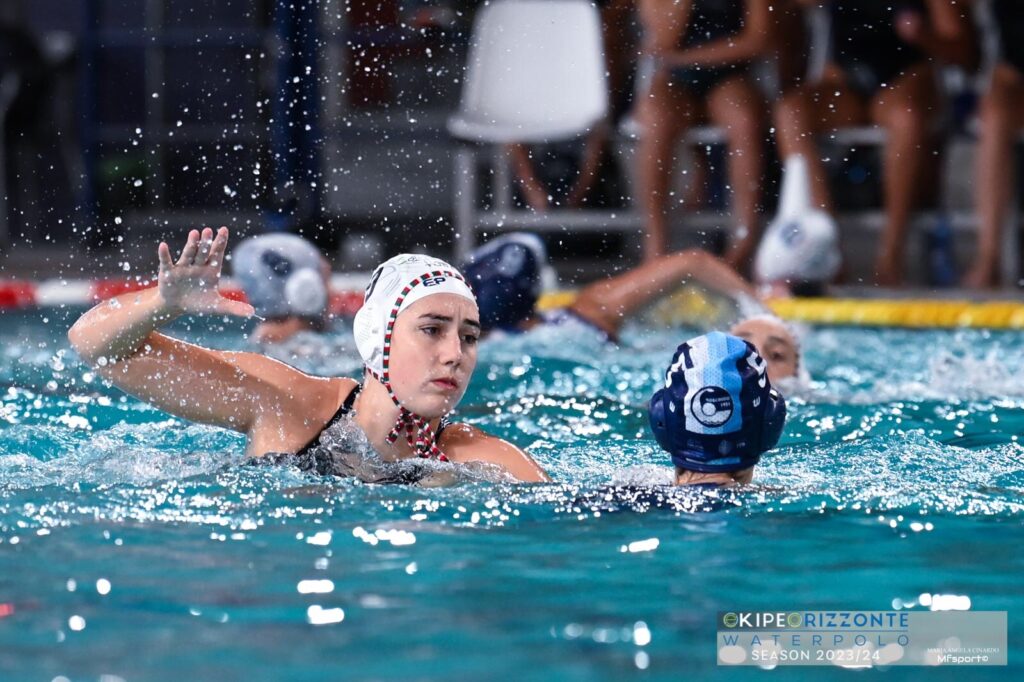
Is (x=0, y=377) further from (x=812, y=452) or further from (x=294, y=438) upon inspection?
(x=812, y=452)

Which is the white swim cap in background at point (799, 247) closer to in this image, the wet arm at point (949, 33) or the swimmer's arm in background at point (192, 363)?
the wet arm at point (949, 33)

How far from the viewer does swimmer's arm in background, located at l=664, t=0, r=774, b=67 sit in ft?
25.4

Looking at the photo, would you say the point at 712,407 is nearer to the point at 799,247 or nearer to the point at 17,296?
the point at 799,247

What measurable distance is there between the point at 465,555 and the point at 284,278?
305 cm

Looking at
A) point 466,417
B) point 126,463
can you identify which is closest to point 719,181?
point 466,417

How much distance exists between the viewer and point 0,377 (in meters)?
5.59

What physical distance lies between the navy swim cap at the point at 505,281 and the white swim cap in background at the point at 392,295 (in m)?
2.40

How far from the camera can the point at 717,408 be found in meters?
3.06

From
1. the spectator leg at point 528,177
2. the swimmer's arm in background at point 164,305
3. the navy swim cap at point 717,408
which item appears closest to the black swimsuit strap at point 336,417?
the swimmer's arm in background at point 164,305

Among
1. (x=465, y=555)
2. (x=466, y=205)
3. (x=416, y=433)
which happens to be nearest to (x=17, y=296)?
(x=466, y=205)

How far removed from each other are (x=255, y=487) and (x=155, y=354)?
1.15 feet

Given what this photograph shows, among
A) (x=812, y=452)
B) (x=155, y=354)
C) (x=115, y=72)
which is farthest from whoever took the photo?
(x=115, y=72)

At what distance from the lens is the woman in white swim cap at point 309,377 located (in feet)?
10.5

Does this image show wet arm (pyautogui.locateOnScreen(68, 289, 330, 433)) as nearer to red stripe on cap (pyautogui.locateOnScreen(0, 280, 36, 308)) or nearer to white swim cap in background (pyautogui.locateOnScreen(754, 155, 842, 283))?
white swim cap in background (pyautogui.locateOnScreen(754, 155, 842, 283))
